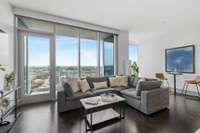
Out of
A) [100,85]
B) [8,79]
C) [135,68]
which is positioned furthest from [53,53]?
[135,68]

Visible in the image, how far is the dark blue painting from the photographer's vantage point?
481 centimetres

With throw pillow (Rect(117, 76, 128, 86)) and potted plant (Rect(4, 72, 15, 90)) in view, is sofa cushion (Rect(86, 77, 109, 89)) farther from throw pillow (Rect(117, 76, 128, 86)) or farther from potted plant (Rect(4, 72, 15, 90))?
potted plant (Rect(4, 72, 15, 90))

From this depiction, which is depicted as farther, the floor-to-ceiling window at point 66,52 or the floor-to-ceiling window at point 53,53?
the floor-to-ceiling window at point 66,52

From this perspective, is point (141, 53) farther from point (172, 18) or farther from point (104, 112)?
point (104, 112)

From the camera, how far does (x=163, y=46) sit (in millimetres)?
6094

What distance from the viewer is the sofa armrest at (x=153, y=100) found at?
2715mm

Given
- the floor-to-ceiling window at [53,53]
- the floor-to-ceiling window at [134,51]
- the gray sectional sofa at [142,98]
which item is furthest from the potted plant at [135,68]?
the gray sectional sofa at [142,98]

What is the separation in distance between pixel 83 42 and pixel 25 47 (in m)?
2.11

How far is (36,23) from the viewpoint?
390cm

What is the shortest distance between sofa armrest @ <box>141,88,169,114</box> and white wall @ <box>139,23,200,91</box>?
273cm

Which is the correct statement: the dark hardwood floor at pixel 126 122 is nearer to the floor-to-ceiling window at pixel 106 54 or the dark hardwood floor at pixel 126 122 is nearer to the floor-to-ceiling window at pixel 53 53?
the floor-to-ceiling window at pixel 53 53

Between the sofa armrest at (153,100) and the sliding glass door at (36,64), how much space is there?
120 inches

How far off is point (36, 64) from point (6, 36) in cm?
131

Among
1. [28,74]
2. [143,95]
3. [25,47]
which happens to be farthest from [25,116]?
[143,95]
